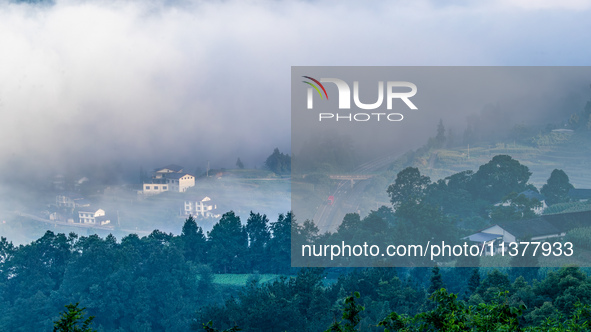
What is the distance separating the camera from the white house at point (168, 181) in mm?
25938

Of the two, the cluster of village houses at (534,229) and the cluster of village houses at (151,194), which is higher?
the cluster of village houses at (151,194)

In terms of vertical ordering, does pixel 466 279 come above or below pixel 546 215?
below

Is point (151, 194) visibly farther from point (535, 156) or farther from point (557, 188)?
point (557, 188)

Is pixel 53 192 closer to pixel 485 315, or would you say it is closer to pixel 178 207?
pixel 178 207

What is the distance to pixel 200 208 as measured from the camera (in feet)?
83.4

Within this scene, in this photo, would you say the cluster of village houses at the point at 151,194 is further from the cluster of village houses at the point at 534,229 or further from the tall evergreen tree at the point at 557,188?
the tall evergreen tree at the point at 557,188

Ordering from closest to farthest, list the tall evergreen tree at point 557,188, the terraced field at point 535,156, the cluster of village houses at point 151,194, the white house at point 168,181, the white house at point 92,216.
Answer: the tall evergreen tree at point 557,188
the terraced field at point 535,156
the cluster of village houses at point 151,194
the white house at point 168,181
the white house at point 92,216

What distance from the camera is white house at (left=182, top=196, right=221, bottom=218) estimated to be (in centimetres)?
2520

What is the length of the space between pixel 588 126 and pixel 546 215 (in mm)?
3214

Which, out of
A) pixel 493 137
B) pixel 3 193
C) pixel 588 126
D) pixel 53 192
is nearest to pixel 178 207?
pixel 53 192

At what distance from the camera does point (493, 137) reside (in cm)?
2062

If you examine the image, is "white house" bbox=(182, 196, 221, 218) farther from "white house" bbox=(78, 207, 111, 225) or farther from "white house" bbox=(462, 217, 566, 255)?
"white house" bbox=(462, 217, 566, 255)

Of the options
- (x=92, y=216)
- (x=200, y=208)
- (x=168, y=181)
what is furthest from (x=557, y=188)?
(x=92, y=216)

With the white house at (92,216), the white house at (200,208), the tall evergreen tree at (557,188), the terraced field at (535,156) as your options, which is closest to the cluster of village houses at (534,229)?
the tall evergreen tree at (557,188)
